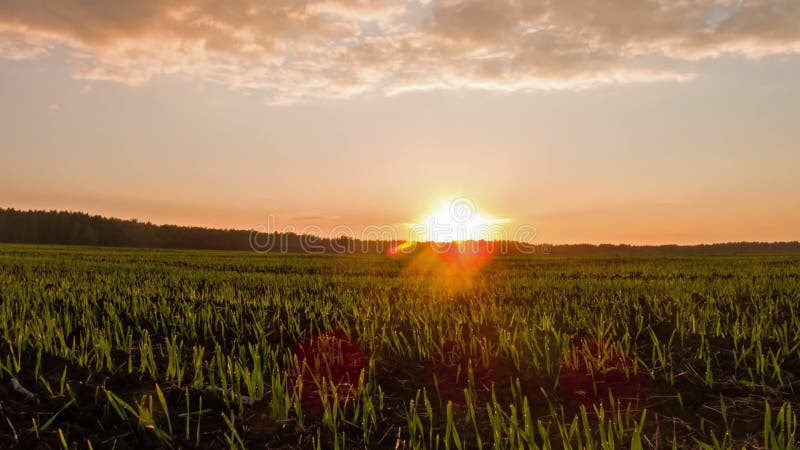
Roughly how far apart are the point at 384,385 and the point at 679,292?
371 inches

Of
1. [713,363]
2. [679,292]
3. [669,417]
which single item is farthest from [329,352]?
[679,292]

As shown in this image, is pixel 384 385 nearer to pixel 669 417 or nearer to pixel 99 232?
pixel 669 417

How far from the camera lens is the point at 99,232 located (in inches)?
4350

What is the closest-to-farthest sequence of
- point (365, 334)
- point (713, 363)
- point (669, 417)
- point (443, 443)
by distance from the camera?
1. point (443, 443)
2. point (669, 417)
3. point (713, 363)
4. point (365, 334)

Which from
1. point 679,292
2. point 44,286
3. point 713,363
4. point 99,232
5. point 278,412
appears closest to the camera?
point 278,412

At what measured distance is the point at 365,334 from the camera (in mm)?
6422

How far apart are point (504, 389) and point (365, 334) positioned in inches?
79.3

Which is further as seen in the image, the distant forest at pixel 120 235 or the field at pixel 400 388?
the distant forest at pixel 120 235

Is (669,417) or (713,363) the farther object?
(713,363)

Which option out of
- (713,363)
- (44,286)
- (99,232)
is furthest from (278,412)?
(99,232)

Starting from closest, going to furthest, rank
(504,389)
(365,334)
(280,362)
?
(504,389) → (280,362) → (365,334)

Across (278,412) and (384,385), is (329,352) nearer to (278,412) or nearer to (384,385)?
(384,385)

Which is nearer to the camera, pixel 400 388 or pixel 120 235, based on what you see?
pixel 400 388

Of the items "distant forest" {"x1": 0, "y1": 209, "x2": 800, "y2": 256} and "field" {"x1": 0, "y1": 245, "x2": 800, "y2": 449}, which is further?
"distant forest" {"x1": 0, "y1": 209, "x2": 800, "y2": 256}
